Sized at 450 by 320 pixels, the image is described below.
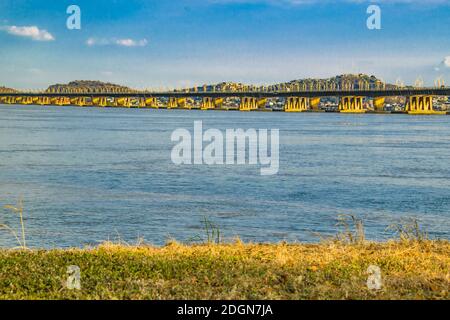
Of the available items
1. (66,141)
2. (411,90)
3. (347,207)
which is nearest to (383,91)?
(411,90)

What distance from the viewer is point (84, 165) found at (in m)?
48.5

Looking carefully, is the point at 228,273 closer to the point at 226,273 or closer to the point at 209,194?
the point at 226,273

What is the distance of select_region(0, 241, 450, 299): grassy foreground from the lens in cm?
1009

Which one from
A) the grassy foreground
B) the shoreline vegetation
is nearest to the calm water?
the grassy foreground

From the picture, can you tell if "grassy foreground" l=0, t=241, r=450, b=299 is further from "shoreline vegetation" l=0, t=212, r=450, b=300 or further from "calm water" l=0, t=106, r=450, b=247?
"calm water" l=0, t=106, r=450, b=247

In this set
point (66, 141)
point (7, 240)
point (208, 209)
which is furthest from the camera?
point (66, 141)

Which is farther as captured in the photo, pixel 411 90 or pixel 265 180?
pixel 411 90

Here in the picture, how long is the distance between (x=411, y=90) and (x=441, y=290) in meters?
170

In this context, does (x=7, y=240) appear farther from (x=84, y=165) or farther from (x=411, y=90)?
(x=411, y=90)

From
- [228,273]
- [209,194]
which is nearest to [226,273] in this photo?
[228,273]

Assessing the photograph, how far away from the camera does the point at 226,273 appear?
451 inches

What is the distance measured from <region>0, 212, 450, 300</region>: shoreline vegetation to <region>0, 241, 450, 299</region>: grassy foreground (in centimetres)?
1
